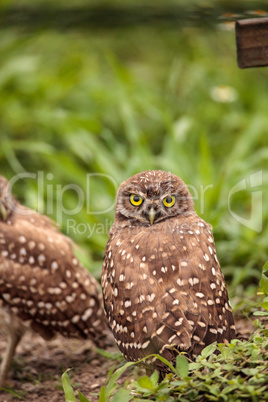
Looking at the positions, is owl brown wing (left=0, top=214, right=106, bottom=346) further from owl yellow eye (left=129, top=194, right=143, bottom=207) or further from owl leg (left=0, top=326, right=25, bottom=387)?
owl yellow eye (left=129, top=194, right=143, bottom=207)

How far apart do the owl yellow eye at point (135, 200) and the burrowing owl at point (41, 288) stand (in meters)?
1.00

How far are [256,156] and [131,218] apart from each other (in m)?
2.94

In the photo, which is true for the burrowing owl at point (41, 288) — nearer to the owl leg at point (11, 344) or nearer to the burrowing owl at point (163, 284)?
the owl leg at point (11, 344)

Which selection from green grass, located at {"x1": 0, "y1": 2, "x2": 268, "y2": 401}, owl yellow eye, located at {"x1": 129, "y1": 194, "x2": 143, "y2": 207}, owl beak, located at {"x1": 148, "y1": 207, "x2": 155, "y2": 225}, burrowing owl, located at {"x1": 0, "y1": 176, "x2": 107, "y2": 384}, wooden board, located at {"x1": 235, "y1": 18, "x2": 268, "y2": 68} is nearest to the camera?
wooden board, located at {"x1": 235, "y1": 18, "x2": 268, "y2": 68}

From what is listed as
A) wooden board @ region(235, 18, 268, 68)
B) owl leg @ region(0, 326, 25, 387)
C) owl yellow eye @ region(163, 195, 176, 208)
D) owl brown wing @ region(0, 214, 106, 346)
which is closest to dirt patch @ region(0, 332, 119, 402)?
owl leg @ region(0, 326, 25, 387)

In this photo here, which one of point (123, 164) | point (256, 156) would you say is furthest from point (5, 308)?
point (256, 156)

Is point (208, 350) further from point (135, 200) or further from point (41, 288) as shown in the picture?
point (41, 288)

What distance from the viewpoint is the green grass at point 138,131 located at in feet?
18.1

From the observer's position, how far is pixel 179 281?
2.99 m

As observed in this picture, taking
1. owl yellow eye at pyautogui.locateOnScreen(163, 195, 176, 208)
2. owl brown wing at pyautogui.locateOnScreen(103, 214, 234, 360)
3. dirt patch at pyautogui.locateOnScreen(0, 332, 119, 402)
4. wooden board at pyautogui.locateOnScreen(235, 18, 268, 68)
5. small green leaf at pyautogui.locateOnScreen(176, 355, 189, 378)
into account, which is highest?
wooden board at pyautogui.locateOnScreen(235, 18, 268, 68)

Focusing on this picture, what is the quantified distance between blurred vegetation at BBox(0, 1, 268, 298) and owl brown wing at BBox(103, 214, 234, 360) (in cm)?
170

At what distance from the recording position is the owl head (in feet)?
11.2

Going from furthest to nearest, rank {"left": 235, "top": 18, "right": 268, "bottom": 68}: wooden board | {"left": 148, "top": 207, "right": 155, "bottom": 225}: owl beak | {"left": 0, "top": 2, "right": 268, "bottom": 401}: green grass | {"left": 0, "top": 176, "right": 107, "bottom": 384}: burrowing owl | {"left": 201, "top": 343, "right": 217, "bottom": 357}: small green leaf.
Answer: {"left": 0, "top": 2, "right": 268, "bottom": 401}: green grass, {"left": 0, "top": 176, "right": 107, "bottom": 384}: burrowing owl, {"left": 148, "top": 207, "right": 155, "bottom": 225}: owl beak, {"left": 235, "top": 18, "right": 268, "bottom": 68}: wooden board, {"left": 201, "top": 343, "right": 217, "bottom": 357}: small green leaf

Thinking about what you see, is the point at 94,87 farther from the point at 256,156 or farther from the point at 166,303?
the point at 166,303
